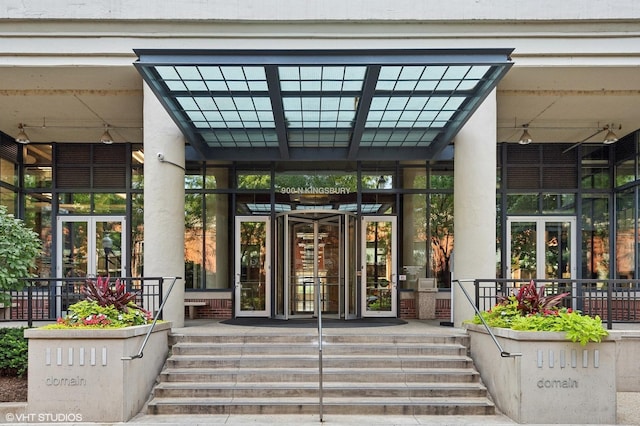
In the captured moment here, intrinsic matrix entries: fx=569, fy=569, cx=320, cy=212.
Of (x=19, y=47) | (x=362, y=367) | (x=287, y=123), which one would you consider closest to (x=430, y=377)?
(x=362, y=367)

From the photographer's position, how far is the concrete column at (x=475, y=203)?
1179 cm

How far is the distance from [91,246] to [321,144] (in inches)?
295

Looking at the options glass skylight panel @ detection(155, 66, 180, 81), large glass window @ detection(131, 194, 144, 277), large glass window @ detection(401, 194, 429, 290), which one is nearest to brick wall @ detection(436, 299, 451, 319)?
large glass window @ detection(401, 194, 429, 290)

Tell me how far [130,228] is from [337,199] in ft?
19.4

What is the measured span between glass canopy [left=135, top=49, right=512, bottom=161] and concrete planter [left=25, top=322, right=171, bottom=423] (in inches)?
164

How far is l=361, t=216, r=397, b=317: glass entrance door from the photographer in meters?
14.7

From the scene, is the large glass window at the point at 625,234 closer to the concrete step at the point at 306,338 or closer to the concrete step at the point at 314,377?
the concrete step at the point at 306,338

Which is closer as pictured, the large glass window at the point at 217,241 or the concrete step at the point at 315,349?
the concrete step at the point at 315,349

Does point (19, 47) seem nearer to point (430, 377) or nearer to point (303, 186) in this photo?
point (303, 186)

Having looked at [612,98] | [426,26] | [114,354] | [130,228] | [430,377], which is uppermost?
[426,26]

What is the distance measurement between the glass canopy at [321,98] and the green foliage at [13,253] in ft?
10.6

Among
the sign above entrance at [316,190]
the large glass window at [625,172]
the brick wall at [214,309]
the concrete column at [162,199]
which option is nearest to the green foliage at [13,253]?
the concrete column at [162,199]

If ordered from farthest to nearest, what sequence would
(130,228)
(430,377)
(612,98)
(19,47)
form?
(130,228), (612,98), (19,47), (430,377)

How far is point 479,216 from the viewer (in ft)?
38.9
